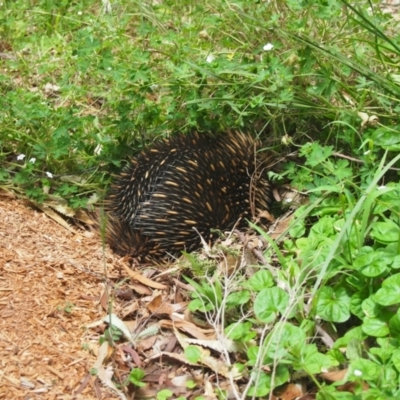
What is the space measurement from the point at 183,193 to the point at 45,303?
0.98m

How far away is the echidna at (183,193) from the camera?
380 cm

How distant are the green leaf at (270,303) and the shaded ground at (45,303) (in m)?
0.63

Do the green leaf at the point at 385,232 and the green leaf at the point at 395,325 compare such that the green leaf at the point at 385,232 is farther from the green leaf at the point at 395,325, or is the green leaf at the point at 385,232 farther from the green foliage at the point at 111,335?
the green foliage at the point at 111,335

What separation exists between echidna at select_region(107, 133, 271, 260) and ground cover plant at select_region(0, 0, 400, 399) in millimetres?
137

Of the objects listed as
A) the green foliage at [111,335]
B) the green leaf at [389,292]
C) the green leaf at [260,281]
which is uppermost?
the green leaf at [389,292]

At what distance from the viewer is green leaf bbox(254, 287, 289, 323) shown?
277 cm

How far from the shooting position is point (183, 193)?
3830 millimetres

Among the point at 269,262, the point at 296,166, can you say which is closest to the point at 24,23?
the point at 296,166

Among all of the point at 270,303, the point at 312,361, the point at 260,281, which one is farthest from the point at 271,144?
the point at 312,361

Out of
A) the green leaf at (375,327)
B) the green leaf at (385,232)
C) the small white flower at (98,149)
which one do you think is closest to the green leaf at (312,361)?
the green leaf at (375,327)

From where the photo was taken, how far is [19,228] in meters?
3.69

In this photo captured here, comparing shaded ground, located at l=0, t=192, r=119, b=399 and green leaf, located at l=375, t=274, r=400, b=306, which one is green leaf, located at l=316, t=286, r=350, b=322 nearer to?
green leaf, located at l=375, t=274, r=400, b=306

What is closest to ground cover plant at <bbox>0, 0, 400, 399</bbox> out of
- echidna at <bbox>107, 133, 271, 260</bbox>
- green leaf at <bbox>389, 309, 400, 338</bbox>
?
green leaf at <bbox>389, 309, 400, 338</bbox>

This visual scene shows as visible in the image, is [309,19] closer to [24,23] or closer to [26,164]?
[26,164]
